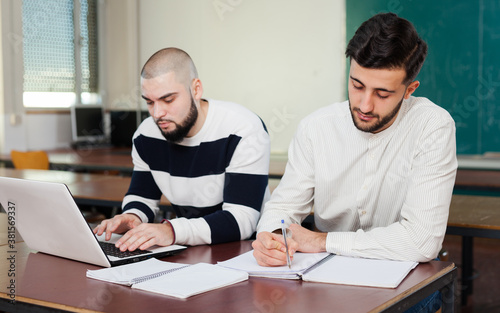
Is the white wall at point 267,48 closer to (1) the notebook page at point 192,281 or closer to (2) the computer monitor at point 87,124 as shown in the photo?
(2) the computer monitor at point 87,124

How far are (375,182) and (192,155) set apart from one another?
69 centimetres

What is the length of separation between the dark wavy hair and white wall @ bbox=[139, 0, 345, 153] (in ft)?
11.8

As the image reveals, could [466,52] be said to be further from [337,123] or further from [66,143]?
[66,143]

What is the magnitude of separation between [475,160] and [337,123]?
3.10 m

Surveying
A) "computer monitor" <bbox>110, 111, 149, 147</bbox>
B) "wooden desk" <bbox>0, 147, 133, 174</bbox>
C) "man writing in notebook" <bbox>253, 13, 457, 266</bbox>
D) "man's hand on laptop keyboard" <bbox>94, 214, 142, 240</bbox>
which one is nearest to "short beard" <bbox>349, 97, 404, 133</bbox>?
"man writing in notebook" <bbox>253, 13, 457, 266</bbox>

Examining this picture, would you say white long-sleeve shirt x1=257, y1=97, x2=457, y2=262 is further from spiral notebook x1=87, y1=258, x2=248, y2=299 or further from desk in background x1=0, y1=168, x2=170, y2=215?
desk in background x1=0, y1=168, x2=170, y2=215

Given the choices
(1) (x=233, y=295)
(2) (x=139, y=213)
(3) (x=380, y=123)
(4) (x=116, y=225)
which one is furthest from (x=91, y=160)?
(1) (x=233, y=295)

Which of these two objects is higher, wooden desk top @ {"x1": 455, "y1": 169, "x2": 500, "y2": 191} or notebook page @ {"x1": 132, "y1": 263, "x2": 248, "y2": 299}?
notebook page @ {"x1": 132, "y1": 263, "x2": 248, "y2": 299}

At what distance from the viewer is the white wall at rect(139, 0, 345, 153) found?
524cm

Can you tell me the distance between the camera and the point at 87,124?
20.2 ft

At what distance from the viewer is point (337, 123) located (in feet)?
6.08

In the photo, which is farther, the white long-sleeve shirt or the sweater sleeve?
the sweater sleeve

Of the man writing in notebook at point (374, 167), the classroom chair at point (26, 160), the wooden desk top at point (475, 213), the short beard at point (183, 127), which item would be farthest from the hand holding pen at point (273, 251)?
the classroom chair at point (26, 160)

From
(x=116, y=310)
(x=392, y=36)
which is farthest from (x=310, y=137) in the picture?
(x=116, y=310)
